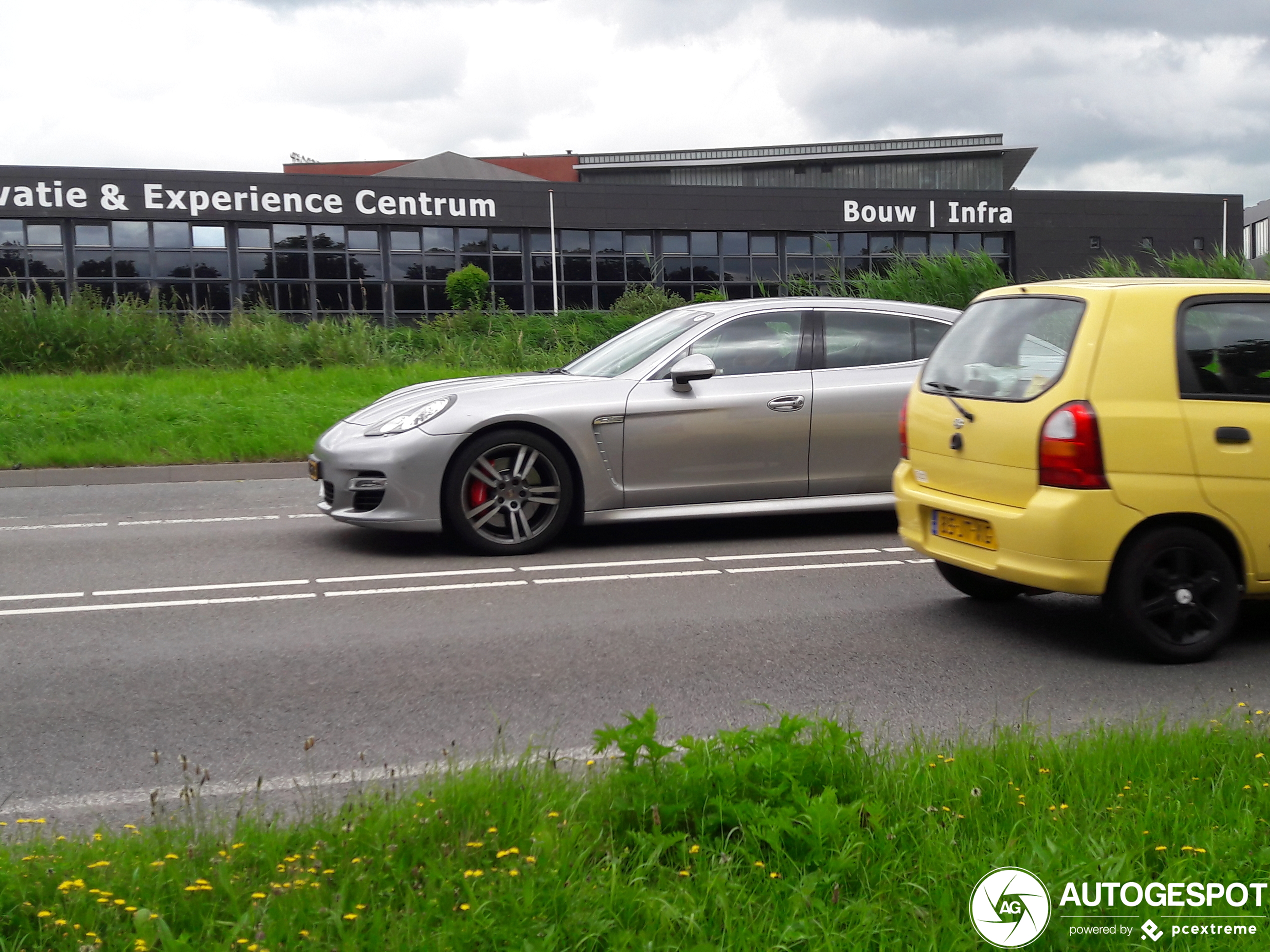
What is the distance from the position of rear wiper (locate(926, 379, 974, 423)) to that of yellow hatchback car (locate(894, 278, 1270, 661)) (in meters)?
0.12

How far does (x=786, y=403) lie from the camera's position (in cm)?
784

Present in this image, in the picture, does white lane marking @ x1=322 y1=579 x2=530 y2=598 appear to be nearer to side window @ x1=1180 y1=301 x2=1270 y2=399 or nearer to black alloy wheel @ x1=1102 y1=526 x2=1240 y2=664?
black alloy wheel @ x1=1102 y1=526 x2=1240 y2=664

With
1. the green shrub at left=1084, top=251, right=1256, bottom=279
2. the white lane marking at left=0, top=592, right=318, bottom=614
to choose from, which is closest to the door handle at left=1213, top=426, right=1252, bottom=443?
the white lane marking at left=0, top=592, right=318, bottom=614

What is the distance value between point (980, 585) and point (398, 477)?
3413mm

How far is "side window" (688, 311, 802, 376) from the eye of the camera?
26.3 feet

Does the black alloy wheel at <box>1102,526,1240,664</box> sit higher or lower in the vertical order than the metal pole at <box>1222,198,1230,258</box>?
lower

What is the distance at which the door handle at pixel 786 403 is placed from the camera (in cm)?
781

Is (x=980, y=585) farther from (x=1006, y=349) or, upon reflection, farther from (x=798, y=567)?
(x=1006, y=349)

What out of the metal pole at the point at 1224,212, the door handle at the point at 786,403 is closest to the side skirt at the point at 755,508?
the door handle at the point at 786,403

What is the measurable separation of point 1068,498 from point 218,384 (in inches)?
531

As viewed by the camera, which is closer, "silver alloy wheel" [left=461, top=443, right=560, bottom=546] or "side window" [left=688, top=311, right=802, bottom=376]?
"silver alloy wheel" [left=461, top=443, right=560, bottom=546]

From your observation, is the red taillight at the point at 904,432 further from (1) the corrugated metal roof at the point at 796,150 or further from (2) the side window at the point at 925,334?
(1) the corrugated metal roof at the point at 796,150

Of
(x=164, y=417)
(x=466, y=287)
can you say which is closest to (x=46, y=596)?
(x=164, y=417)

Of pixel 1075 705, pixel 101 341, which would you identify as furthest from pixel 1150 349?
pixel 101 341
